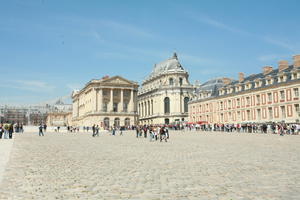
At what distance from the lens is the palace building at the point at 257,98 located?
46594 mm

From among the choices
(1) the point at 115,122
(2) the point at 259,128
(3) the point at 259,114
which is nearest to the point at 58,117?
(1) the point at 115,122

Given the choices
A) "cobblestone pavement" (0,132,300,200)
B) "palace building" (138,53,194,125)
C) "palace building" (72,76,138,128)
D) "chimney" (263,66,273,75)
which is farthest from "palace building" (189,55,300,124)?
"cobblestone pavement" (0,132,300,200)

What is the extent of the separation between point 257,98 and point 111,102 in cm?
4551

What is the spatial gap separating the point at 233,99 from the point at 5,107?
145m

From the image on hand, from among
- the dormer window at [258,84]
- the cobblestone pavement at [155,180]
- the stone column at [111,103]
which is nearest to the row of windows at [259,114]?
the dormer window at [258,84]

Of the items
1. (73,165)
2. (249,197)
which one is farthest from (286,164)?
(73,165)

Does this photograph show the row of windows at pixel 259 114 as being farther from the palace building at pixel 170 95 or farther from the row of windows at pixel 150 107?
the row of windows at pixel 150 107

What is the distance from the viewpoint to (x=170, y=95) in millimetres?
A: 93750

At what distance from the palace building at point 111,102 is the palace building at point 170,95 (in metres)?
8.54

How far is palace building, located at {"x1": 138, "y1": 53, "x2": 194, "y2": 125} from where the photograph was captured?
92.5 m

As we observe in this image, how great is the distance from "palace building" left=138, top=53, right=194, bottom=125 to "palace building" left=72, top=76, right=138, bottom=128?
8.54 metres

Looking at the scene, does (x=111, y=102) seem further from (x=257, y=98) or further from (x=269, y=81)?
(x=269, y=81)

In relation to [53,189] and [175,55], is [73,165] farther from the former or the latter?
[175,55]

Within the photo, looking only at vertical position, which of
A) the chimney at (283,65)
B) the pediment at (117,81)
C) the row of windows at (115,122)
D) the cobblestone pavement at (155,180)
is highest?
the pediment at (117,81)
